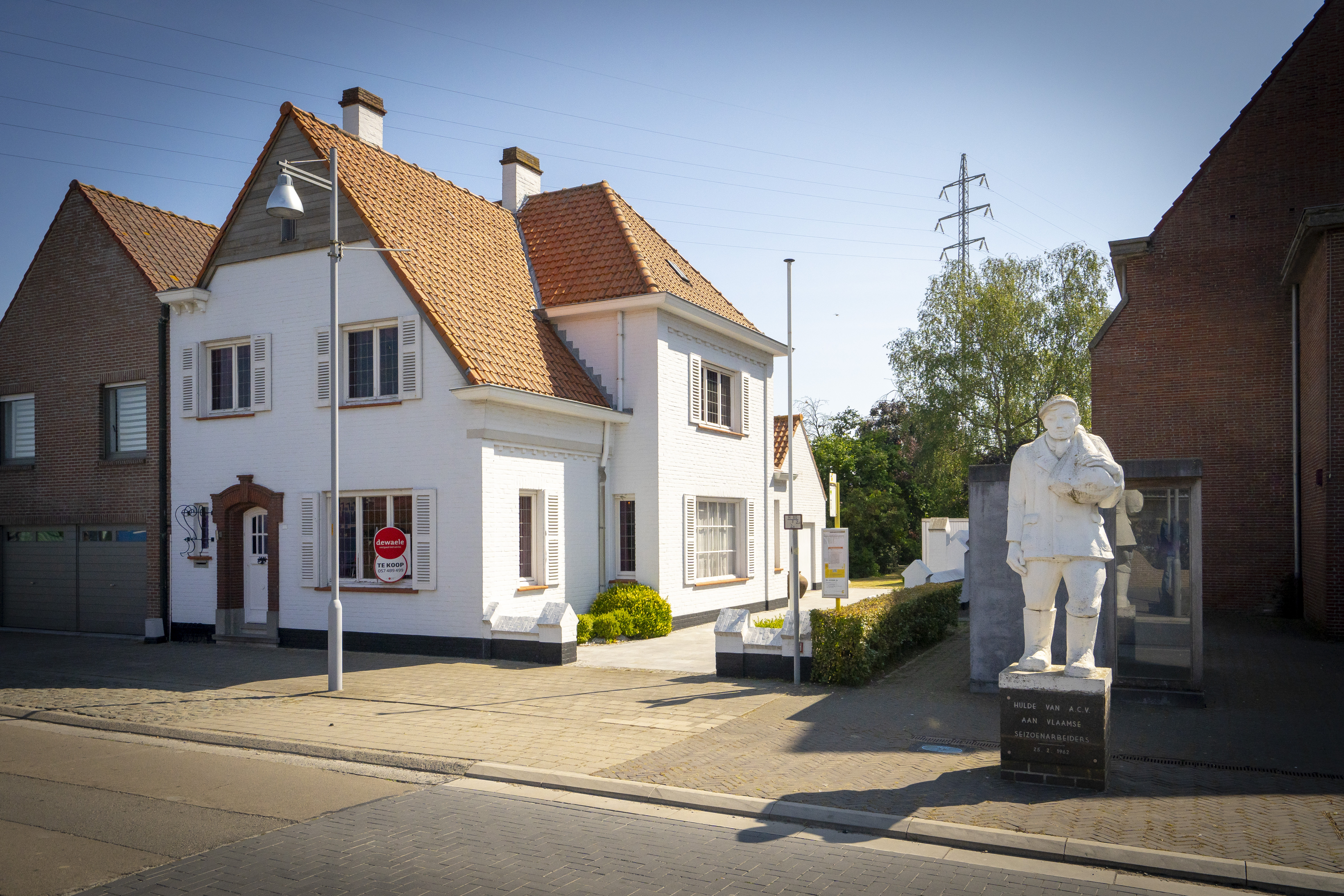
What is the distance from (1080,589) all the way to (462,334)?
1082 cm

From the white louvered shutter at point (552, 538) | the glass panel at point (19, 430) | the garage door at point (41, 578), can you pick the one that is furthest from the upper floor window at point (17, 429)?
the white louvered shutter at point (552, 538)

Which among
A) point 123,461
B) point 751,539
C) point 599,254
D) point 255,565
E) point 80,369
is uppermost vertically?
point 599,254

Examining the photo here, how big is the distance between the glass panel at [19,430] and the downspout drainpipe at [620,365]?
43.1 feet

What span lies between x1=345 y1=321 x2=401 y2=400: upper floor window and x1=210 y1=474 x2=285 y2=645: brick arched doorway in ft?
7.81

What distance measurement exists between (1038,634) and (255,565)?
1432 centimetres

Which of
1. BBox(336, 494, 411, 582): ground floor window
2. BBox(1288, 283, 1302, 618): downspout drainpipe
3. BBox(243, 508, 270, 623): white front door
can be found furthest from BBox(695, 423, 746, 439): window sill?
BBox(1288, 283, 1302, 618): downspout drainpipe

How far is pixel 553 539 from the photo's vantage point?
16.7 meters

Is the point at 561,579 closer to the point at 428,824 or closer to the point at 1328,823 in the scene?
the point at 428,824

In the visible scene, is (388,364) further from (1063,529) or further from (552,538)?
(1063,529)

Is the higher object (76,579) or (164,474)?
(164,474)

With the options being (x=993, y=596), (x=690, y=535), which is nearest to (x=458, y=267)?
(x=690, y=535)

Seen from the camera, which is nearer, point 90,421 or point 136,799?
point 136,799

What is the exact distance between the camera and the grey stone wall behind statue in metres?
11.3

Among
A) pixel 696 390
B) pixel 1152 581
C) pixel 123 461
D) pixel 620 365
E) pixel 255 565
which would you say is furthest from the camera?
pixel 696 390
